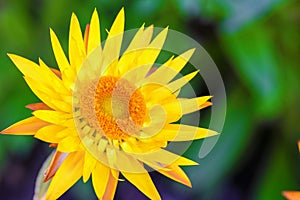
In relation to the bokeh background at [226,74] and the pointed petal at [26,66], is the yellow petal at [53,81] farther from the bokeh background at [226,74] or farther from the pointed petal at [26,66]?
the bokeh background at [226,74]

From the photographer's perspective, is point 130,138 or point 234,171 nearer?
point 130,138

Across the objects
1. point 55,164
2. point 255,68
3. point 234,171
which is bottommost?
point 55,164

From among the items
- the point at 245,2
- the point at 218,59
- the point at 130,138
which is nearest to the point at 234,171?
the point at 218,59

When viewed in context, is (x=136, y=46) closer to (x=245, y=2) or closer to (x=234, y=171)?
(x=245, y=2)

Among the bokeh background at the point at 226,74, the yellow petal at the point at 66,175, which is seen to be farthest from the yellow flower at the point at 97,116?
the bokeh background at the point at 226,74

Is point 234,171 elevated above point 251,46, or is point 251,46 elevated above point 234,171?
point 251,46

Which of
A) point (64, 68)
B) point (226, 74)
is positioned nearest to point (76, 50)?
point (64, 68)

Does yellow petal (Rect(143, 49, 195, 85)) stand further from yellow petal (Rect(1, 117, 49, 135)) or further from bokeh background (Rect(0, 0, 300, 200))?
bokeh background (Rect(0, 0, 300, 200))
